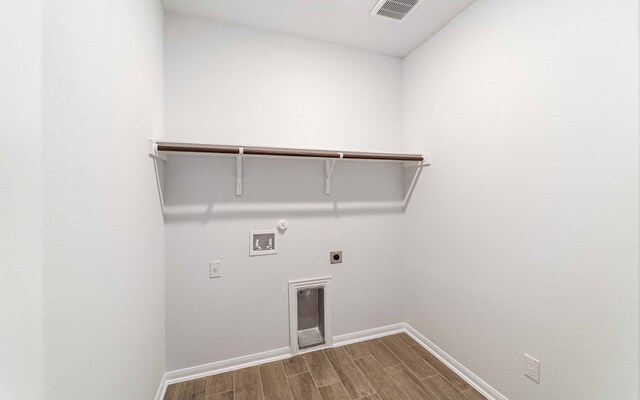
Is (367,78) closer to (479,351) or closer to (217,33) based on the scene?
(217,33)

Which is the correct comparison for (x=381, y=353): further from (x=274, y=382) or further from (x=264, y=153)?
(x=264, y=153)

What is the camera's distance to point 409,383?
1707 mm

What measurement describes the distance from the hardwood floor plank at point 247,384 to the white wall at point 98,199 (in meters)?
0.52

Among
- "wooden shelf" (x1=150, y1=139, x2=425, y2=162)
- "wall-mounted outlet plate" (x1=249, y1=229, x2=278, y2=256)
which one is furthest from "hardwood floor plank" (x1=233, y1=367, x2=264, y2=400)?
"wooden shelf" (x1=150, y1=139, x2=425, y2=162)

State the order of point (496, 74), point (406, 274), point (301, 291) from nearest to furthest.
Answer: point (496, 74), point (301, 291), point (406, 274)

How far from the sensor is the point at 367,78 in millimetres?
2227

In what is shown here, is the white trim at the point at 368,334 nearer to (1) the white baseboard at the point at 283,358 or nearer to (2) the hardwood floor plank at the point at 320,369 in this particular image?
(1) the white baseboard at the point at 283,358

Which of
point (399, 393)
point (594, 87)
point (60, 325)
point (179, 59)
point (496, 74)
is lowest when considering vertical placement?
point (399, 393)

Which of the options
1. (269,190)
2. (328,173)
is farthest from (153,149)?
(328,173)

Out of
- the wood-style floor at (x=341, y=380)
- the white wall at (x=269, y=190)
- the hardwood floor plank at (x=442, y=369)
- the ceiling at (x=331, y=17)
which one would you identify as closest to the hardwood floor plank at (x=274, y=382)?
the wood-style floor at (x=341, y=380)

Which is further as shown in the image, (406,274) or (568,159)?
(406,274)

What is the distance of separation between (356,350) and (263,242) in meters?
1.16

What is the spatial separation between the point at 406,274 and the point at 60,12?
2507 mm

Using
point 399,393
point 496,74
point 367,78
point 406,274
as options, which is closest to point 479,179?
point 496,74
